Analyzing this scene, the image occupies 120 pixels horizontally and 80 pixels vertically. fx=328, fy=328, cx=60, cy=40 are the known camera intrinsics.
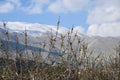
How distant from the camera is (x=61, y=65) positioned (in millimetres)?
4922

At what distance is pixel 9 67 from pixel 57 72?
74cm

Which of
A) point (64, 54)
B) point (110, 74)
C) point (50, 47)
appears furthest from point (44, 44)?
point (110, 74)

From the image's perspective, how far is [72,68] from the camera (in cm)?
497

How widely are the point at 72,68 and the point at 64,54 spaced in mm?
298

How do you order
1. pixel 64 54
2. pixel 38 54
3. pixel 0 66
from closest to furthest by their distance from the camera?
pixel 38 54
pixel 64 54
pixel 0 66

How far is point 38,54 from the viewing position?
4496mm

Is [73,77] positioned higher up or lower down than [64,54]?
lower down

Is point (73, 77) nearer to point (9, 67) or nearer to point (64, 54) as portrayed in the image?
point (64, 54)

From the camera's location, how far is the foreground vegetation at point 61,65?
14.6 feet

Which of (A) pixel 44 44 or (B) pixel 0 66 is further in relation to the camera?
(B) pixel 0 66

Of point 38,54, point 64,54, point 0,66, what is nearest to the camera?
point 38,54

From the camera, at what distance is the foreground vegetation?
444 centimetres

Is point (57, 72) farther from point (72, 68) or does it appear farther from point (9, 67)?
point (9, 67)

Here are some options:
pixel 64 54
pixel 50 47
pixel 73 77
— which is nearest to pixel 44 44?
pixel 50 47
